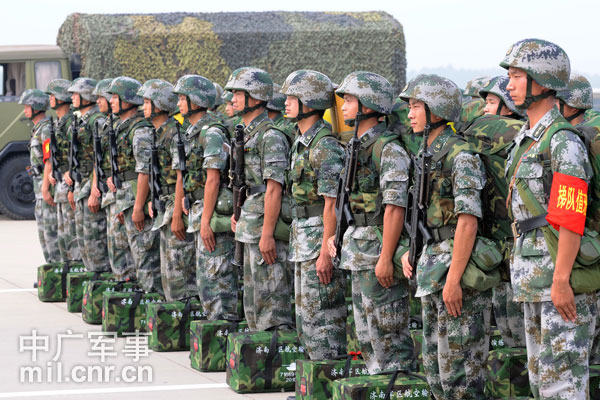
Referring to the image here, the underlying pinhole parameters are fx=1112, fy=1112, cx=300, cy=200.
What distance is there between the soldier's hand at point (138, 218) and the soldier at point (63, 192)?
2.05m

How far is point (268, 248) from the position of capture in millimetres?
7059

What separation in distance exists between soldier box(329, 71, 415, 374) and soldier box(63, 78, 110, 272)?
4.70 meters

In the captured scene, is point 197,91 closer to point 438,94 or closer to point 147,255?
point 147,255

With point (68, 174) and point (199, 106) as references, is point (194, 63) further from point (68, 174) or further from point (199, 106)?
point (199, 106)

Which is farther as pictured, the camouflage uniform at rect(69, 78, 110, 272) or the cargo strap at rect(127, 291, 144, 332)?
the camouflage uniform at rect(69, 78, 110, 272)

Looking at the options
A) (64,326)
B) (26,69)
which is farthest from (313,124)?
(26,69)

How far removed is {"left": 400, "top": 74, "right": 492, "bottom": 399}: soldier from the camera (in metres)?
5.20

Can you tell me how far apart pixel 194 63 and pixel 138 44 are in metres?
1.22

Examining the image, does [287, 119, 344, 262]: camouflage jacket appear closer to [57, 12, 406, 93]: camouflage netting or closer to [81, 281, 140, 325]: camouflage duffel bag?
[81, 281, 140, 325]: camouflage duffel bag

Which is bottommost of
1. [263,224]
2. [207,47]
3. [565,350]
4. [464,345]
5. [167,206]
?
[207,47]

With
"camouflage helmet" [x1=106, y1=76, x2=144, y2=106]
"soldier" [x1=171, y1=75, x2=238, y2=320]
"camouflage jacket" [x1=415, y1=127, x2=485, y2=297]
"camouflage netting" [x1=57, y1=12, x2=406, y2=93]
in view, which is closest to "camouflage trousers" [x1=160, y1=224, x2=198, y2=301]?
"soldier" [x1=171, y1=75, x2=238, y2=320]

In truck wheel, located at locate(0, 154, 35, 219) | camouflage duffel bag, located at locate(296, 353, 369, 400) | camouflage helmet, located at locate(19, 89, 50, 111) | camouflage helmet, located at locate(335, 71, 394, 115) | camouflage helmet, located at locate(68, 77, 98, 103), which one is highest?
camouflage helmet, located at locate(335, 71, 394, 115)

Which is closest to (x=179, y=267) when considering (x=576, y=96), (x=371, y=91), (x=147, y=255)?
(x=147, y=255)

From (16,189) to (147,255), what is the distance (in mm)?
10348
